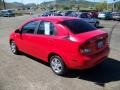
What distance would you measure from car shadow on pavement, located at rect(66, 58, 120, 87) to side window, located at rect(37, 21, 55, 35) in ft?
4.52

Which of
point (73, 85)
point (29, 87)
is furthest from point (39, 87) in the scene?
point (73, 85)

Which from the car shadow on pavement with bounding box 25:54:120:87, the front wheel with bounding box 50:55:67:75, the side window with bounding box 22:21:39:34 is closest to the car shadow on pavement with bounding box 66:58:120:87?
the car shadow on pavement with bounding box 25:54:120:87

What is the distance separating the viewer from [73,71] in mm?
7117

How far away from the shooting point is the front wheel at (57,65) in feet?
21.7

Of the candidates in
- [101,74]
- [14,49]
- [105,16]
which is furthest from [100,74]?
[105,16]

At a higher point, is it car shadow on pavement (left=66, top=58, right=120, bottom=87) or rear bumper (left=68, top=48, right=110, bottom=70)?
rear bumper (left=68, top=48, right=110, bottom=70)

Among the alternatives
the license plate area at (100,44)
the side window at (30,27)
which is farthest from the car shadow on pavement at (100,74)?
the side window at (30,27)

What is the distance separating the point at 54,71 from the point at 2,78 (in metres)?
1.51

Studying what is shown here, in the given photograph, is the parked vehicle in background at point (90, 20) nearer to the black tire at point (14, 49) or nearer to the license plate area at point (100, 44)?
the black tire at point (14, 49)

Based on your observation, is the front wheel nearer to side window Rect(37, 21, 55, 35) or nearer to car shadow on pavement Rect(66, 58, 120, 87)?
car shadow on pavement Rect(66, 58, 120, 87)

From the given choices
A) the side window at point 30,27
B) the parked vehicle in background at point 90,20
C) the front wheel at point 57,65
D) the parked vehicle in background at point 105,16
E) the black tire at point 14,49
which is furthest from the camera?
the parked vehicle in background at point 105,16

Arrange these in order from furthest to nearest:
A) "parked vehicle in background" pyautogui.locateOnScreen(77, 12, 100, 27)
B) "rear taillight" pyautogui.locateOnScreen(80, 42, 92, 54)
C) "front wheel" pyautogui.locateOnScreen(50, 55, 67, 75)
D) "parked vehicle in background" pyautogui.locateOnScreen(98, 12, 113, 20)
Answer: "parked vehicle in background" pyautogui.locateOnScreen(98, 12, 113, 20) < "parked vehicle in background" pyautogui.locateOnScreen(77, 12, 100, 27) < "front wheel" pyautogui.locateOnScreen(50, 55, 67, 75) < "rear taillight" pyautogui.locateOnScreen(80, 42, 92, 54)

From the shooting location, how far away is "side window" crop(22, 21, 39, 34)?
7.69m

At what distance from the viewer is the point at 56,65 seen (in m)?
6.82
